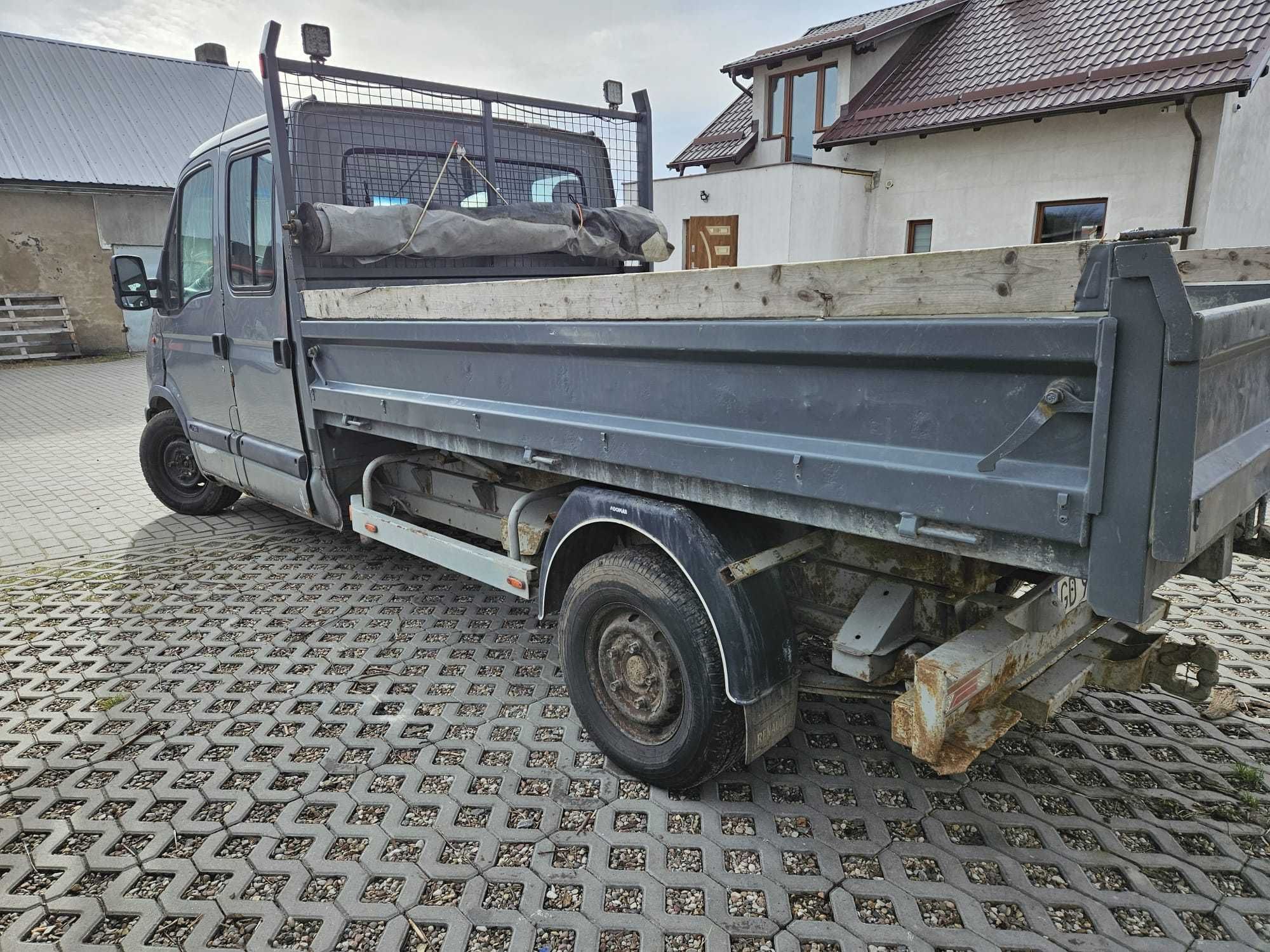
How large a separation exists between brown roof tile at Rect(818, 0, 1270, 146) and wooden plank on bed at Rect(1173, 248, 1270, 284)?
10415mm

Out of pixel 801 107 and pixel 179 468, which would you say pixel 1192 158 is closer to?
pixel 801 107

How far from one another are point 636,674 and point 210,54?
29.6m

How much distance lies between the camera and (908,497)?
6.50ft

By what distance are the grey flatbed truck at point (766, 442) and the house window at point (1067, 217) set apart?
1129 cm

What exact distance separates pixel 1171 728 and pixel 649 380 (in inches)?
97.8

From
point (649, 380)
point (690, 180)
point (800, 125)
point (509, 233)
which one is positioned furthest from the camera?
point (800, 125)

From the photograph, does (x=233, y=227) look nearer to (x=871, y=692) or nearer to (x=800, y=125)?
Answer: (x=871, y=692)

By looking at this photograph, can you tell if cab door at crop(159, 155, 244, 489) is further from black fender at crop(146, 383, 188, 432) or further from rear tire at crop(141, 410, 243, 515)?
rear tire at crop(141, 410, 243, 515)

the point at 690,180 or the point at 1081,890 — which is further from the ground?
the point at 690,180

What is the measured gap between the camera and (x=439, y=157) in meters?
4.82

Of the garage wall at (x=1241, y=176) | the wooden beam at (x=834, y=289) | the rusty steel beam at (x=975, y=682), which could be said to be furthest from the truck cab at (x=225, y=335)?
the garage wall at (x=1241, y=176)

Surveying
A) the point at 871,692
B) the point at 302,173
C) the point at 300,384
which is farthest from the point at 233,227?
the point at 871,692

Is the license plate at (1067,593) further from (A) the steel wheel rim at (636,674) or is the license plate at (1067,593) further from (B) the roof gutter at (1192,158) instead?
(B) the roof gutter at (1192,158)

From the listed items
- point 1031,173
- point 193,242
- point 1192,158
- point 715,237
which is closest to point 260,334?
point 193,242
